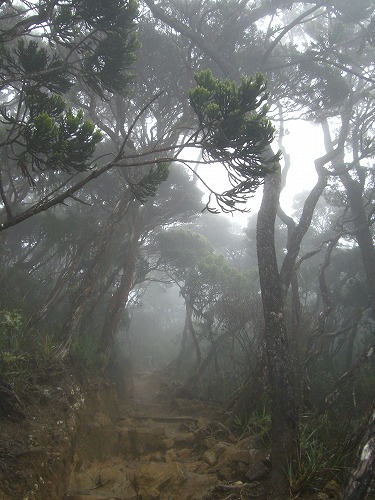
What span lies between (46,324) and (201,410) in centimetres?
489

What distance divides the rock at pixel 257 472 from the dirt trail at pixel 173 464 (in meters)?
0.01

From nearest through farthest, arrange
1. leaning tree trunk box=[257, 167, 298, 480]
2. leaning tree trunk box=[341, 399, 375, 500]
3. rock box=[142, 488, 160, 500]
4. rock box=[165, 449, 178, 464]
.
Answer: leaning tree trunk box=[341, 399, 375, 500], rock box=[142, 488, 160, 500], leaning tree trunk box=[257, 167, 298, 480], rock box=[165, 449, 178, 464]

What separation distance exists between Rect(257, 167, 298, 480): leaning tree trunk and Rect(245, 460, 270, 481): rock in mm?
130

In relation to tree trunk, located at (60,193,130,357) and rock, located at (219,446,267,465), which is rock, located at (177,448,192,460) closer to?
rock, located at (219,446,267,465)

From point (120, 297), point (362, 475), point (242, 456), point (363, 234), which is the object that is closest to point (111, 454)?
point (242, 456)

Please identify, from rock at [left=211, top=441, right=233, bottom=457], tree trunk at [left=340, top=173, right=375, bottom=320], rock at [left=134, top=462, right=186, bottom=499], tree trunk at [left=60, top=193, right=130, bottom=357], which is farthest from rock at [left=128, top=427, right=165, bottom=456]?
tree trunk at [left=340, top=173, right=375, bottom=320]

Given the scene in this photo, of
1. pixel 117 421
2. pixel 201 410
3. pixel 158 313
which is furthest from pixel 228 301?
pixel 158 313

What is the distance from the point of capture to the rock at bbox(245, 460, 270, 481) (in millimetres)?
4941

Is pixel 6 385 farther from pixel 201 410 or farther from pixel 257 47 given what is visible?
pixel 257 47

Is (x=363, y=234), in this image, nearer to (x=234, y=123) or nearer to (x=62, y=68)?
(x=234, y=123)

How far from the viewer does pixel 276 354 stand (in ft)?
22.0

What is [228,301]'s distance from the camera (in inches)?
536

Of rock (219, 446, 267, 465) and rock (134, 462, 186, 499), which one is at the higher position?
rock (219, 446, 267, 465)

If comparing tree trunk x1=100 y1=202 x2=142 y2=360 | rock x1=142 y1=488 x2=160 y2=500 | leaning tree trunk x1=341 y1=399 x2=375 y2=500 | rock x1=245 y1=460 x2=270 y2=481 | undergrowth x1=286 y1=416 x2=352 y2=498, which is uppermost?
tree trunk x1=100 y1=202 x2=142 y2=360
